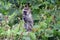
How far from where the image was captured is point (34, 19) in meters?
7.39

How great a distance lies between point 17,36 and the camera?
6.30 m

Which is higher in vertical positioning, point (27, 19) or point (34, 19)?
point (27, 19)

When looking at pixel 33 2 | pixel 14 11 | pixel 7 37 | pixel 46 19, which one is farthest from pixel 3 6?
pixel 7 37

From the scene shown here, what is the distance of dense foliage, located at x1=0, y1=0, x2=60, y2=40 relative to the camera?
6.39m

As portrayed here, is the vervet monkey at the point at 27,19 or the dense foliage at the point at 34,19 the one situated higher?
the vervet monkey at the point at 27,19

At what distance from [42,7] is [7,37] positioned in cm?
236

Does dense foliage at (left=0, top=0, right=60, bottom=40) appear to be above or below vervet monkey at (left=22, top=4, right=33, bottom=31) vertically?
below

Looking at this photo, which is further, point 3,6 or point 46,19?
point 3,6

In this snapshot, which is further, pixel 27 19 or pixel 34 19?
pixel 34 19

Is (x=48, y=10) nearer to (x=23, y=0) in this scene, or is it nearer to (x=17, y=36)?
(x=23, y=0)

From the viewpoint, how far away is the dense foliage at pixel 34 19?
6.39 metres

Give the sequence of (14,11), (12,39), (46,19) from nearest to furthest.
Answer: (12,39)
(46,19)
(14,11)

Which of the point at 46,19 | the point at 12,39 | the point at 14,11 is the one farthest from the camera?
the point at 14,11

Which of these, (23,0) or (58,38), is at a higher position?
(23,0)
